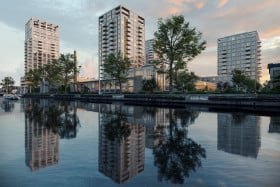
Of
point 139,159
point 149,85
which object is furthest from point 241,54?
point 139,159

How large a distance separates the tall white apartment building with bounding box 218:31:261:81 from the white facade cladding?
412ft

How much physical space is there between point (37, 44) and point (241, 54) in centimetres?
14978

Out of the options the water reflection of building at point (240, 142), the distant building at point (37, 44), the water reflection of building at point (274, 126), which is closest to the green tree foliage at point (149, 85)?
the water reflection of building at point (274, 126)

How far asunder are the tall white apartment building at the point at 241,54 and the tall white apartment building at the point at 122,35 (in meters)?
59.5

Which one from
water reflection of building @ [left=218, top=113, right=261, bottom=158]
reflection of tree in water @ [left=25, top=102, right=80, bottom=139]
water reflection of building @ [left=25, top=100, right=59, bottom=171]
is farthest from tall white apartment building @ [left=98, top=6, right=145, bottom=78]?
water reflection of building @ [left=25, top=100, right=59, bottom=171]

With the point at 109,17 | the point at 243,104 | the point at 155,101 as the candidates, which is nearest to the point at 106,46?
the point at 109,17

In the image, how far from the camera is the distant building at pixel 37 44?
183125 mm

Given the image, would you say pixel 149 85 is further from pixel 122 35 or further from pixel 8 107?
pixel 122 35

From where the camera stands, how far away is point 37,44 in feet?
608

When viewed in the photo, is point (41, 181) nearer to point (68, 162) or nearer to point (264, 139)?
point (68, 162)

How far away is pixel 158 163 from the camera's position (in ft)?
21.6

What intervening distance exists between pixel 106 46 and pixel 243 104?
10937cm

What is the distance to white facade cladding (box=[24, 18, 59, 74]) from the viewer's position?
183125mm

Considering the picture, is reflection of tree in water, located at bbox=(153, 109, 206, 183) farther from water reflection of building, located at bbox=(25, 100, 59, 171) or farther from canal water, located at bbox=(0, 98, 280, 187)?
water reflection of building, located at bbox=(25, 100, 59, 171)
